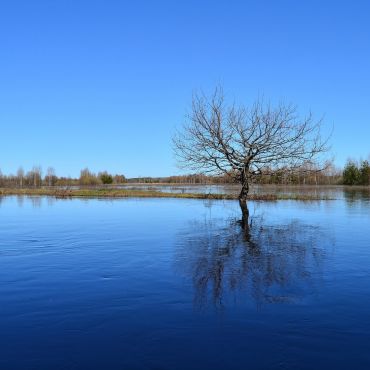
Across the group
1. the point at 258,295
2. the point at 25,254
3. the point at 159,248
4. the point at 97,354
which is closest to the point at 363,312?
the point at 258,295

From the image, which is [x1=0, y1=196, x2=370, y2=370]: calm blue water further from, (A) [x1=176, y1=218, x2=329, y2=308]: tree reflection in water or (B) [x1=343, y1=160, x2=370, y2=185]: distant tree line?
(B) [x1=343, y1=160, x2=370, y2=185]: distant tree line

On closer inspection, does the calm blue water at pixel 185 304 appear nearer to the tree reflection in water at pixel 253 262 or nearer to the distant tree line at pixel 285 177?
the tree reflection in water at pixel 253 262

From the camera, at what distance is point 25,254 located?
35.2 ft

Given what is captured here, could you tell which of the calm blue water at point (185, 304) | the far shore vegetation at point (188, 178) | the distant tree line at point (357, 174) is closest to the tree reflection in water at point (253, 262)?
the calm blue water at point (185, 304)

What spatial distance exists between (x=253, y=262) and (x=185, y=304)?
141 inches

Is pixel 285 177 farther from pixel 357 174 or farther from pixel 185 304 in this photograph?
pixel 357 174

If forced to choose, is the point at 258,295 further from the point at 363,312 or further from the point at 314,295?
the point at 363,312

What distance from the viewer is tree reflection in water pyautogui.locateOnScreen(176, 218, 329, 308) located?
704 cm

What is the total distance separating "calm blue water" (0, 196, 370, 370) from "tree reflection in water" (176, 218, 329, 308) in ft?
0.10

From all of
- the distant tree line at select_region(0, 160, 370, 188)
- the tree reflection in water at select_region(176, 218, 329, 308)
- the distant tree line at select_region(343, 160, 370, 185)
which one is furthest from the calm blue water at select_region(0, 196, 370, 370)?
the distant tree line at select_region(343, 160, 370, 185)

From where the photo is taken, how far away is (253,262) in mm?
9594

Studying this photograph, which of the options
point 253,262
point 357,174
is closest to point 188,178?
point 357,174

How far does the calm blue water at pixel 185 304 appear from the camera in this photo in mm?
4590

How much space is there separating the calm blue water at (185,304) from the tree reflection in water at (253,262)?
3cm
